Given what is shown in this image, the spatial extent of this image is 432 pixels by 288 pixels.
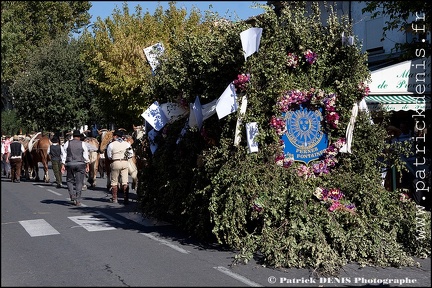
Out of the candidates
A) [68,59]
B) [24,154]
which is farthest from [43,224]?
[68,59]

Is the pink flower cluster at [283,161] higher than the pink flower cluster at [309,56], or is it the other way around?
the pink flower cluster at [309,56]

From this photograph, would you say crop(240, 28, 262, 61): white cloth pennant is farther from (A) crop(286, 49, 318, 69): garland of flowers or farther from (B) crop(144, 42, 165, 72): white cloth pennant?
(B) crop(144, 42, 165, 72): white cloth pennant

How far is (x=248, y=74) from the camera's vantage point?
8844 millimetres

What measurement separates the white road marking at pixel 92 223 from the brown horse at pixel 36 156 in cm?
967

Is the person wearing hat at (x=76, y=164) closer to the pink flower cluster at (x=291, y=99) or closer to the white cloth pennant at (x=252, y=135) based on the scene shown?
the white cloth pennant at (x=252, y=135)

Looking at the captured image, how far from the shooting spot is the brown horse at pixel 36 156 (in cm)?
2192

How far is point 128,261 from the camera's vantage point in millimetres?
8398

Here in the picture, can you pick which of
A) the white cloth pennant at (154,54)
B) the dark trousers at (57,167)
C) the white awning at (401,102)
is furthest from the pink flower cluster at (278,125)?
the dark trousers at (57,167)

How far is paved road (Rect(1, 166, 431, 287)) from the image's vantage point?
7.19m

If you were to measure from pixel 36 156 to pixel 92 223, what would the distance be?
462 inches

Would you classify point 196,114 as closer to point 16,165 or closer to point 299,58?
point 299,58

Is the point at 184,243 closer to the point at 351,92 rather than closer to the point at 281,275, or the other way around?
the point at 281,275

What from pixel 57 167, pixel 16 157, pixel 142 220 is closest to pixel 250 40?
pixel 142 220

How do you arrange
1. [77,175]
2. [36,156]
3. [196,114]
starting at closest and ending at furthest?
[196,114]
[77,175]
[36,156]
